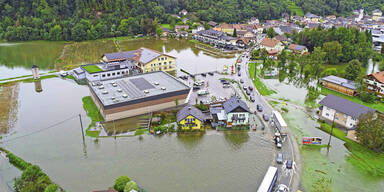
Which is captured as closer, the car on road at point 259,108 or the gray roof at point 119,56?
the car on road at point 259,108

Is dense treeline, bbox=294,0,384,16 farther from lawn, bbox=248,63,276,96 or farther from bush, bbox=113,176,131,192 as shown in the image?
bush, bbox=113,176,131,192

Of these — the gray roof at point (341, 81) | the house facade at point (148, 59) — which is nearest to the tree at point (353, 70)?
the gray roof at point (341, 81)

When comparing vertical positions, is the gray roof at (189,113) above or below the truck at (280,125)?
above

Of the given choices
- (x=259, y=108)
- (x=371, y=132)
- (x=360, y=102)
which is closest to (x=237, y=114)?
(x=259, y=108)

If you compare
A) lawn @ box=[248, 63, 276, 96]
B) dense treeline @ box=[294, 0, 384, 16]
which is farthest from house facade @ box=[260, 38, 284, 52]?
dense treeline @ box=[294, 0, 384, 16]

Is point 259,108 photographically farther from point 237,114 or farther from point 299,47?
point 299,47

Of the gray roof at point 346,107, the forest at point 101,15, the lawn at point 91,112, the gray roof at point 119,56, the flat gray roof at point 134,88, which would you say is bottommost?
the lawn at point 91,112

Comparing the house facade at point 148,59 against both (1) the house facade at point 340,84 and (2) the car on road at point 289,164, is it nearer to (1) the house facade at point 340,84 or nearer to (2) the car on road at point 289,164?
(1) the house facade at point 340,84
